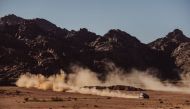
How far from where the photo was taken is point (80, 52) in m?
166

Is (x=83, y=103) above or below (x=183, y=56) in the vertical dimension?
below

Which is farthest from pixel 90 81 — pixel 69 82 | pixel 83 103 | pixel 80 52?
pixel 83 103

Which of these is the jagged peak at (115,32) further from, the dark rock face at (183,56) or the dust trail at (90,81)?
the dark rock face at (183,56)

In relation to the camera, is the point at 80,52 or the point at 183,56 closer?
the point at 80,52

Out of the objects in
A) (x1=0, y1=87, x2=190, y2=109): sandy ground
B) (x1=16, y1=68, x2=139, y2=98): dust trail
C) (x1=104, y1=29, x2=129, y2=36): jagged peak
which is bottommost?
(x1=0, y1=87, x2=190, y2=109): sandy ground

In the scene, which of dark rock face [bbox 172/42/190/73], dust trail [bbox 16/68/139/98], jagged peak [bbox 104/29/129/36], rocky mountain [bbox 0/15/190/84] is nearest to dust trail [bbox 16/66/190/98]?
dust trail [bbox 16/68/139/98]

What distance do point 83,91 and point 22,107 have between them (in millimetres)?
43090

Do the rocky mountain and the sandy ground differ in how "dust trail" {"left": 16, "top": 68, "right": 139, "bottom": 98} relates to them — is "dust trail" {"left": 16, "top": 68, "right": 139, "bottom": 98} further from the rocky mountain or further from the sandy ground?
the sandy ground

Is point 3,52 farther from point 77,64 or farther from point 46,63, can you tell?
point 77,64

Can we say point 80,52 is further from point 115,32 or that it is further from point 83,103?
point 83,103

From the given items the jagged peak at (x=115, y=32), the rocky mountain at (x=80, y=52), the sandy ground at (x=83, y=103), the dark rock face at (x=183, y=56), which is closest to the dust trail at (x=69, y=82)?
the rocky mountain at (x=80, y=52)

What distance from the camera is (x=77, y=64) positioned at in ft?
520

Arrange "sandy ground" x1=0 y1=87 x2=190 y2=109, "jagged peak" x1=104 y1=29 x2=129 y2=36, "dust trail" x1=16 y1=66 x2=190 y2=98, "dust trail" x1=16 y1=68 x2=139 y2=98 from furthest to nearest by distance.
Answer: "jagged peak" x1=104 y1=29 x2=129 y2=36
"dust trail" x1=16 y1=66 x2=190 y2=98
"dust trail" x1=16 y1=68 x2=139 y2=98
"sandy ground" x1=0 y1=87 x2=190 y2=109

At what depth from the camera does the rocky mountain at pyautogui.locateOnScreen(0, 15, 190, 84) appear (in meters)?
150
